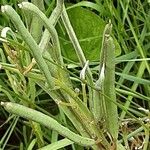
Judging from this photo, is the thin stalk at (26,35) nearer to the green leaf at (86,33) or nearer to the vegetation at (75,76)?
the vegetation at (75,76)

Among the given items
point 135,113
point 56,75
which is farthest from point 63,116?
point 56,75

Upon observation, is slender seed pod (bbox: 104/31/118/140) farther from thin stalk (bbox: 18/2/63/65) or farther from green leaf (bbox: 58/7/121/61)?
green leaf (bbox: 58/7/121/61)

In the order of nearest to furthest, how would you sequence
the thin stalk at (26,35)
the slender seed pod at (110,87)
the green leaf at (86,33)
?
the thin stalk at (26,35) → the slender seed pod at (110,87) → the green leaf at (86,33)

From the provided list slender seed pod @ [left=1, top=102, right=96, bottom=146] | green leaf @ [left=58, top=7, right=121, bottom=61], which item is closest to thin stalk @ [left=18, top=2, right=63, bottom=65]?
slender seed pod @ [left=1, top=102, right=96, bottom=146]

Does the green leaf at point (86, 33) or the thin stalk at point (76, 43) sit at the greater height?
the thin stalk at point (76, 43)

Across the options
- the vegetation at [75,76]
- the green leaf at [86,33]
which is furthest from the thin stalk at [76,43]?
the green leaf at [86,33]

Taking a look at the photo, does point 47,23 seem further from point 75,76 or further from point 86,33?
point 86,33

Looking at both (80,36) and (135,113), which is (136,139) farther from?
(80,36)

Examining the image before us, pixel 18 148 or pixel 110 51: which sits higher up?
pixel 110 51
